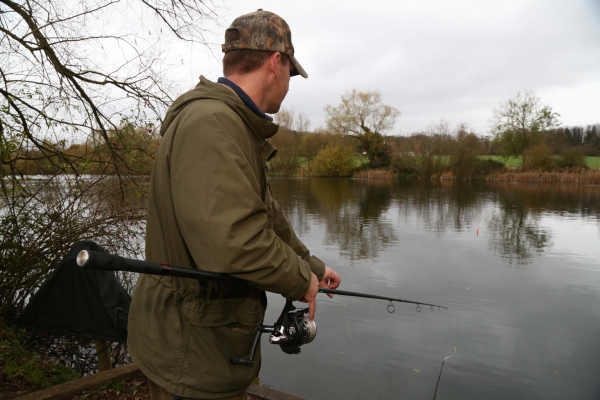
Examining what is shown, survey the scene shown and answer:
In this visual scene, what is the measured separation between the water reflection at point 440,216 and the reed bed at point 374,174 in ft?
75.7

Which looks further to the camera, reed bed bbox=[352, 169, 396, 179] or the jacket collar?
reed bed bbox=[352, 169, 396, 179]

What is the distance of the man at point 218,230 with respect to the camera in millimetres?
1548

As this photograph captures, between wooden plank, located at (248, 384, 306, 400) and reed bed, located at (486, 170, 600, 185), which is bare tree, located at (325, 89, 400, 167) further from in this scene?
wooden plank, located at (248, 384, 306, 400)

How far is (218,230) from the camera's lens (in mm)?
1514

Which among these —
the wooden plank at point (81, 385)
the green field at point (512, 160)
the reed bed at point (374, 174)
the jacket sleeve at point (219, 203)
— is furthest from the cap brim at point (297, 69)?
the reed bed at point (374, 174)

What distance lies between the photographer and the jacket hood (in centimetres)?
174

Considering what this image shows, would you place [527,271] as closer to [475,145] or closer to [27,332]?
[27,332]

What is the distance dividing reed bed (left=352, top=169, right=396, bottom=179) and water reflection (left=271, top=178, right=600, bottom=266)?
75.7 ft

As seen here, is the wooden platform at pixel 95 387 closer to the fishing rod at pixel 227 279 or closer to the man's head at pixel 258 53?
the fishing rod at pixel 227 279

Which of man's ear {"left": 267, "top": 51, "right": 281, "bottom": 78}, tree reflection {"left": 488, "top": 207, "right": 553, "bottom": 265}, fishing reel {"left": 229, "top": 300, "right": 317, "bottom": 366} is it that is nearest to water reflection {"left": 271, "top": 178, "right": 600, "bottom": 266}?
tree reflection {"left": 488, "top": 207, "right": 553, "bottom": 265}

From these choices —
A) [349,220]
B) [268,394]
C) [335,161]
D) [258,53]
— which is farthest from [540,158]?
[258,53]

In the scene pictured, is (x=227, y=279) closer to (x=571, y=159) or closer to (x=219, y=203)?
(x=219, y=203)

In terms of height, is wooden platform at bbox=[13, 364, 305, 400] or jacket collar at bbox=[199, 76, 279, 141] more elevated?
jacket collar at bbox=[199, 76, 279, 141]

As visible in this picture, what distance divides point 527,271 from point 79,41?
1057cm
